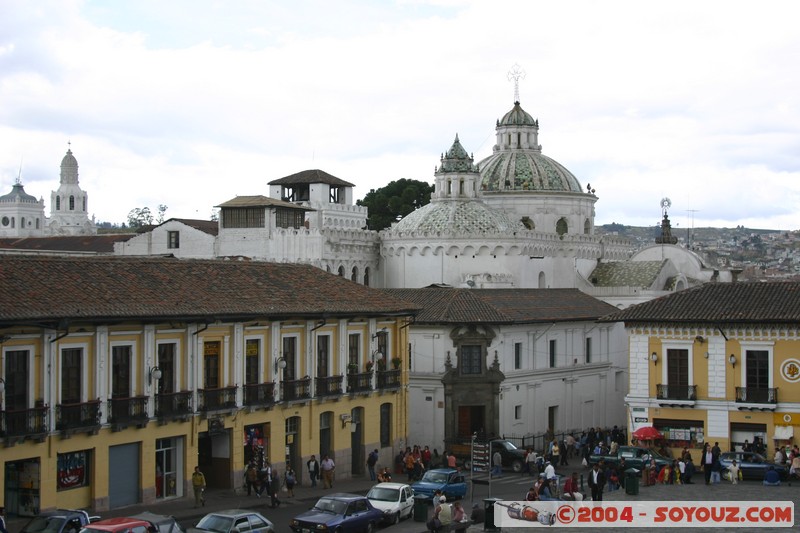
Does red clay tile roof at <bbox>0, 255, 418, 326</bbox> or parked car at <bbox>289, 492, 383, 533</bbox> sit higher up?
red clay tile roof at <bbox>0, 255, 418, 326</bbox>

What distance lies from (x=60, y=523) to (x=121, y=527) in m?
1.79

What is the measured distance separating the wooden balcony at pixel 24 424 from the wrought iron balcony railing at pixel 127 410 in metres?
2.39

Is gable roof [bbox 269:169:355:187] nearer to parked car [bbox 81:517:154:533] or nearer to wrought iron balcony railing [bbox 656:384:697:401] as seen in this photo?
wrought iron balcony railing [bbox 656:384:697:401]

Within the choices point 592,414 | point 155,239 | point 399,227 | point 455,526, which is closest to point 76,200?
point 155,239

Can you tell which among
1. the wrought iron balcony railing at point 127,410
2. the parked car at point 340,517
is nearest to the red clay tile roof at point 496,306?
the wrought iron balcony railing at point 127,410

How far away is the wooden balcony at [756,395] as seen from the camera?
43.2 meters

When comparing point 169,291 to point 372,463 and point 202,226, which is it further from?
point 202,226

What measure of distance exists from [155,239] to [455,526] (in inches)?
2079

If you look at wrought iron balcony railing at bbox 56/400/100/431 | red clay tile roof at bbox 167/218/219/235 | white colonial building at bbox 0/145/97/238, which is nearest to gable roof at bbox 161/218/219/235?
red clay tile roof at bbox 167/218/219/235

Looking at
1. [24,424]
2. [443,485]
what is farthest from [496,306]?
[24,424]

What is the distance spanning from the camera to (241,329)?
39.6 meters

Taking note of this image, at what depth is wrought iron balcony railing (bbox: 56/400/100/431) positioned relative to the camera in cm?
3281

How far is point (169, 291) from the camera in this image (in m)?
37.9

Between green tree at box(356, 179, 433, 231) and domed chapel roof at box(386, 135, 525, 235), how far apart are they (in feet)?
96.1
